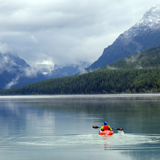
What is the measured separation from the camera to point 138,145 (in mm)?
38531

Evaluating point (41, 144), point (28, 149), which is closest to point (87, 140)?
point (41, 144)

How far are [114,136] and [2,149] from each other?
14973mm

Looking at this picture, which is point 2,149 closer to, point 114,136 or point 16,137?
point 16,137

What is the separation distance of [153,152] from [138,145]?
384cm

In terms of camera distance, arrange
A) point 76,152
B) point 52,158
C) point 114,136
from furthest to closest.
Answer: point 114,136 → point 76,152 → point 52,158

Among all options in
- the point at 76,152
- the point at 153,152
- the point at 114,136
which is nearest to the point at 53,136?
the point at 114,136

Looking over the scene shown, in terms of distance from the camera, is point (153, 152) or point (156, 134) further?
point (156, 134)

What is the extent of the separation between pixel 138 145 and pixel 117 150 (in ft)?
11.7

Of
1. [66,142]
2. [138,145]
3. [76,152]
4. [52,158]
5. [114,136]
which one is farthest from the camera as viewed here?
[114,136]

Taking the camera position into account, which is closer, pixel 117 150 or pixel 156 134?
pixel 117 150

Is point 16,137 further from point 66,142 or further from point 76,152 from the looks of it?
point 76,152

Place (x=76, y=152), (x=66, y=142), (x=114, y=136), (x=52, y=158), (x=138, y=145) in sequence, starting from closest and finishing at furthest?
1. (x=52, y=158)
2. (x=76, y=152)
3. (x=138, y=145)
4. (x=66, y=142)
5. (x=114, y=136)

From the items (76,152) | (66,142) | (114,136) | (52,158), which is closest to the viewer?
(52,158)

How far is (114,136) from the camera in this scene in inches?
1797
